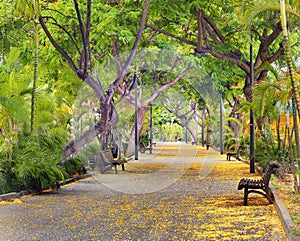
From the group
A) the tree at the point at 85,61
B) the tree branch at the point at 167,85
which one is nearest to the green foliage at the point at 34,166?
the tree at the point at 85,61

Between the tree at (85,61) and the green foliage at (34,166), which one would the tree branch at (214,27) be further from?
the green foliage at (34,166)

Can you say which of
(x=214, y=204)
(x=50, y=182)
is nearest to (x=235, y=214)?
(x=214, y=204)

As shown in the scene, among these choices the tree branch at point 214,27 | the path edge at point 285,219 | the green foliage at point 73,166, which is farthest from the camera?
the tree branch at point 214,27

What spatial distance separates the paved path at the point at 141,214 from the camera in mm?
9086

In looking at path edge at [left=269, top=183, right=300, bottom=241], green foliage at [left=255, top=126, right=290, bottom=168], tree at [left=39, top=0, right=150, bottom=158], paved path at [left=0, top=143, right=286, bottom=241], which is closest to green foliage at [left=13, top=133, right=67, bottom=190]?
paved path at [left=0, top=143, right=286, bottom=241]

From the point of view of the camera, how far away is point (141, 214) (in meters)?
11.3

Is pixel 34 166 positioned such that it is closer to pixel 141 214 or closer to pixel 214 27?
pixel 141 214

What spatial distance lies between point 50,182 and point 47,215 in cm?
405

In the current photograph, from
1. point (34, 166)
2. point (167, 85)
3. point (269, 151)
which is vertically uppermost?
point (167, 85)

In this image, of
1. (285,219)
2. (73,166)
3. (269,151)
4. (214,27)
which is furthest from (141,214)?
(214,27)

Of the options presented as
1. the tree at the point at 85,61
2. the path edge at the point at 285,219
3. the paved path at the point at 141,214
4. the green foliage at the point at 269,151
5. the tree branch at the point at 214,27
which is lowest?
the paved path at the point at 141,214

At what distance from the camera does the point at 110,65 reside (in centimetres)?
2889

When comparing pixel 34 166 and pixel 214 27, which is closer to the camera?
pixel 34 166

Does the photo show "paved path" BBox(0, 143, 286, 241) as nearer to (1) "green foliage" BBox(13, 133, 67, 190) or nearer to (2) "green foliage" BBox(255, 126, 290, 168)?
(1) "green foliage" BBox(13, 133, 67, 190)
